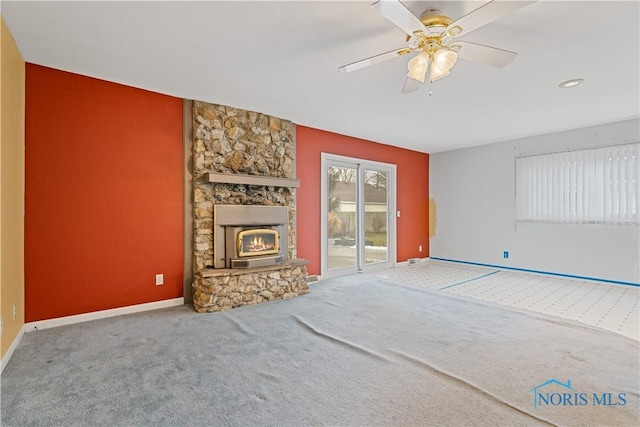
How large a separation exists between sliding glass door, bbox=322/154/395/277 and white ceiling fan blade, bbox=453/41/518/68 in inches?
125

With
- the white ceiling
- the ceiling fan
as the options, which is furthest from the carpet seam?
the white ceiling

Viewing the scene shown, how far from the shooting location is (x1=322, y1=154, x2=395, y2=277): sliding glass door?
17.9ft

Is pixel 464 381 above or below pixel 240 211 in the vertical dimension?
below

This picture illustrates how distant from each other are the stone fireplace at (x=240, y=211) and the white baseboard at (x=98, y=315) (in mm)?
363

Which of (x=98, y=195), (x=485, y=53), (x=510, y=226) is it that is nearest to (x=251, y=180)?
(x=98, y=195)

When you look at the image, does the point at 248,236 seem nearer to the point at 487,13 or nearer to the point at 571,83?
the point at 487,13

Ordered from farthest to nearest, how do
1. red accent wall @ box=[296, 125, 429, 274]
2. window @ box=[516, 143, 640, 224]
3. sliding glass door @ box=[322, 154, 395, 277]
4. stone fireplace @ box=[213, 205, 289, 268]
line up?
sliding glass door @ box=[322, 154, 395, 277], red accent wall @ box=[296, 125, 429, 274], window @ box=[516, 143, 640, 224], stone fireplace @ box=[213, 205, 289, 268]

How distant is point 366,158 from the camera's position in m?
5.95

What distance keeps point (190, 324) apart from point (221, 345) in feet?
2.18

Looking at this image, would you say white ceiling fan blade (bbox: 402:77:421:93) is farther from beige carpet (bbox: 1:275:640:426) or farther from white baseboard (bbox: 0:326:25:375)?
white baseboard (bbox: 0:326:25:375)

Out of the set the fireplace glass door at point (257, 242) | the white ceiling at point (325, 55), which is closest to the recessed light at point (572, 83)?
the white ceiling at point (325, 55)

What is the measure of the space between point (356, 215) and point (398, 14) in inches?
165

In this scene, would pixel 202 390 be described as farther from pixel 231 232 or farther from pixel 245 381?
pixel 231 232

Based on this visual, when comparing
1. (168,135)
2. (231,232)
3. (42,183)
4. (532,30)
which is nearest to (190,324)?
(231,232)
